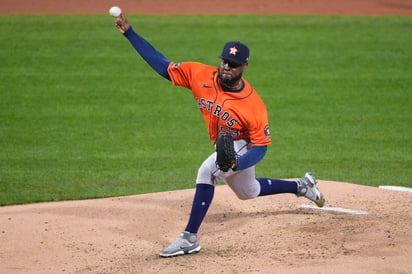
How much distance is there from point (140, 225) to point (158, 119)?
14.0 ft

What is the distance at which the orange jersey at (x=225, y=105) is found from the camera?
616cm

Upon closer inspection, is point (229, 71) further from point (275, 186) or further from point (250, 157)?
point (275, 186)

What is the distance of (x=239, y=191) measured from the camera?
6.71m

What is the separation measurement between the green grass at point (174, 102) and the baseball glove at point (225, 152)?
2.67 m

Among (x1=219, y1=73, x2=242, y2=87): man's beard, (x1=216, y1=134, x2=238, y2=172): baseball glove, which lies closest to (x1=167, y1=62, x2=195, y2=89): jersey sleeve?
(x1=219, y1=73, x2=242, y2=87): man's beard

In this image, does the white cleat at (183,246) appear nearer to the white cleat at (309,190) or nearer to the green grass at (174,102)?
the white cleat at (309,190)

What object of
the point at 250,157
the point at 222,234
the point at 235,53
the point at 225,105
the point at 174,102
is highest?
the point at 235,53

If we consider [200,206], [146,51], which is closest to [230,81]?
[146,51]

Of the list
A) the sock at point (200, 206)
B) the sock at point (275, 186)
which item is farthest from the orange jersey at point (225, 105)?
the sock at point (275, 186)

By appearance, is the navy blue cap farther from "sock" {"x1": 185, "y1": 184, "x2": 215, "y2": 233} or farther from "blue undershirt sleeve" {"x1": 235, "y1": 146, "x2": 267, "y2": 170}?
"sock" {"x1": 185, "y1": 184, "x2": 215, "y2": 233}

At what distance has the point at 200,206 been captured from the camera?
632 cm

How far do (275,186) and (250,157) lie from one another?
1074 mm

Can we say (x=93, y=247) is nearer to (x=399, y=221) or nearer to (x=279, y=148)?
(x=399, y=221)

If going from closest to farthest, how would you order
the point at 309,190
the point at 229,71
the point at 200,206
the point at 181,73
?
1. the point at 229,71
2. the point at 200,206
3. the point at 181,73
4. the point at 309,190
